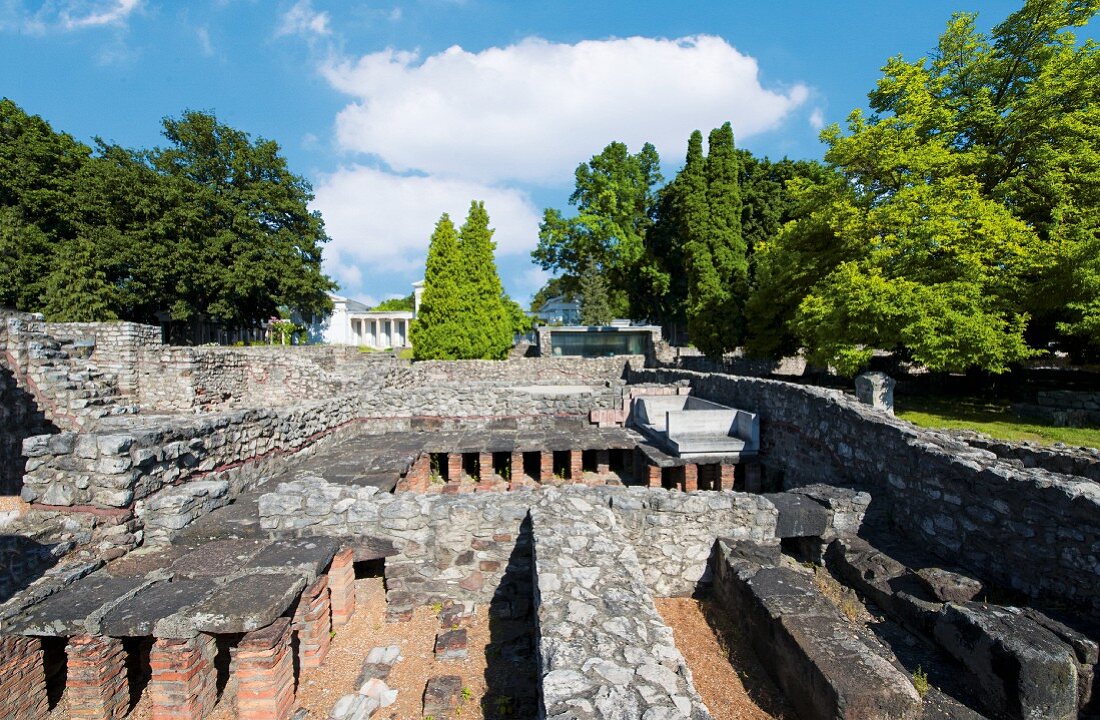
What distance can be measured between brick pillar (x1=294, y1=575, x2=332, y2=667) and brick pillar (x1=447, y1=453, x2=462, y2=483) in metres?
5.74

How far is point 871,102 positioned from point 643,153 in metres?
24.9

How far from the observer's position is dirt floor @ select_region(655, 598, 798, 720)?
12.7ft

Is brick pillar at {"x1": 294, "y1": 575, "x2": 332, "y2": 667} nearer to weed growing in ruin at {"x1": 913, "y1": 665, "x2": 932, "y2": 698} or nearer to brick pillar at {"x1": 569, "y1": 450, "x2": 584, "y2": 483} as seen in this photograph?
weed growing in ruin at {"x1": 913, "y1": 665, "x2": 932, "y2": 698}

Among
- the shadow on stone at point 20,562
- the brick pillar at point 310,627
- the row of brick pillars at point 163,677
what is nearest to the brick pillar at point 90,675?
the row of brick pillars at point 163,677

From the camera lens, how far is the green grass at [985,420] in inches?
362

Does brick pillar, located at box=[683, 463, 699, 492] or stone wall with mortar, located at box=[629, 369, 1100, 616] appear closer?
stone wall with mortar, located at box=[629, 369, 1100, 616]

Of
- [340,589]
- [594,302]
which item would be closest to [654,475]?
[340,589]

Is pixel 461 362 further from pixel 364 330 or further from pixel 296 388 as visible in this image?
pixel 364 330

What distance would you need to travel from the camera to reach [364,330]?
53.7 m

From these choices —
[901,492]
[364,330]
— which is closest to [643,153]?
[364,330]

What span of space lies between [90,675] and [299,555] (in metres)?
1.50

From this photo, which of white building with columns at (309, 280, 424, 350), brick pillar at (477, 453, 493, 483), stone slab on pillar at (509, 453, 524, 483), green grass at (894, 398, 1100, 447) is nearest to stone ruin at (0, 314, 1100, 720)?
brick pillar at (477, 453, 493, 483)

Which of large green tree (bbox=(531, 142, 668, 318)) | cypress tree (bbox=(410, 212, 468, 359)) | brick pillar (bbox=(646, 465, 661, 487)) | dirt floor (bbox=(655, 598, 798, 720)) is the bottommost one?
dirt floor (bbox=(655, 598, 798, 720))

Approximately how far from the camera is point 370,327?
5438cm
